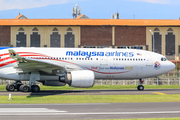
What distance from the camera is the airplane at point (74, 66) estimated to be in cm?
2550

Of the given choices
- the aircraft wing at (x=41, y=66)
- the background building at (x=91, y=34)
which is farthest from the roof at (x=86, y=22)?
the aircraft wing at (x=41, y=66)

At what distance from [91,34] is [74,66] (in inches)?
1466

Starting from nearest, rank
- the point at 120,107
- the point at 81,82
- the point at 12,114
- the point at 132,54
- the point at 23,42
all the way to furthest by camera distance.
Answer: the point at 12,114
the point at 120,107
the point at 81,82
the point at 132,54
the point at 23,42

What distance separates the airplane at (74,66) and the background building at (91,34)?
34738 mm

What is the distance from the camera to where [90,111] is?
15.6 meters

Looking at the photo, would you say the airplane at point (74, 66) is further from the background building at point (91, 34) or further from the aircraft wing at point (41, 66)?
the background building at point (91, 34)

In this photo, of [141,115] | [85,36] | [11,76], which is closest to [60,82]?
[11,76]

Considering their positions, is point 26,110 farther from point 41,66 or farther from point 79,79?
point 41,66

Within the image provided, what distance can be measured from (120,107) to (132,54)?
12.7 meters

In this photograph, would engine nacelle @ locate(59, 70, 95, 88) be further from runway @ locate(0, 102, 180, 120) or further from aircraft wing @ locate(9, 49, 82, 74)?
runway @ locate(0, 102, 180, 120)

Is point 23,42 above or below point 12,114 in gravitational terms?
above

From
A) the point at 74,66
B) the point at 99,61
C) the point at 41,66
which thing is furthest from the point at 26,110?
the point at 99,61

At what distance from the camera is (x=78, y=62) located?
2764 centimetres

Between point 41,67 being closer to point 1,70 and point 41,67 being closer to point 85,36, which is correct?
point 1,70
